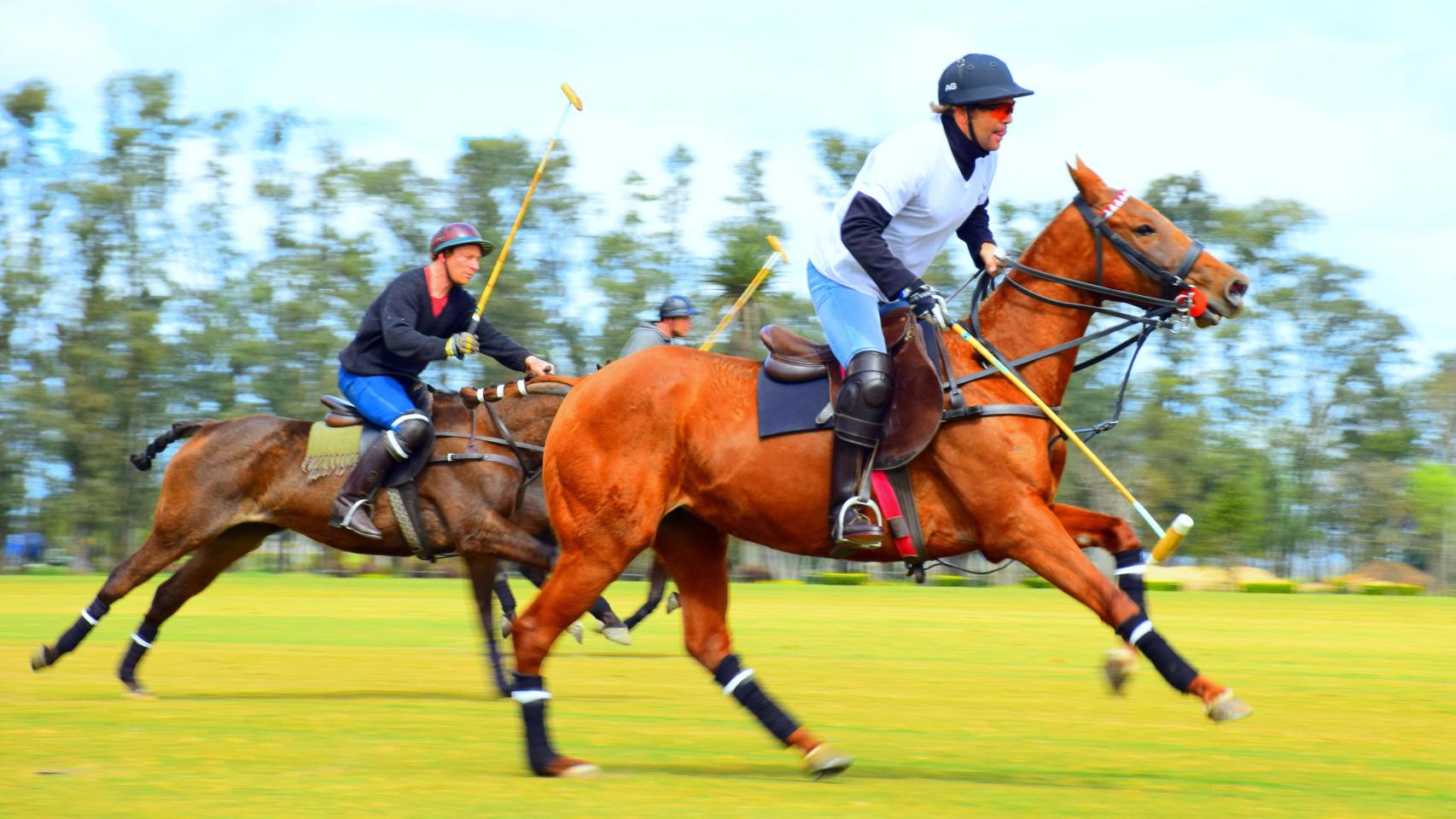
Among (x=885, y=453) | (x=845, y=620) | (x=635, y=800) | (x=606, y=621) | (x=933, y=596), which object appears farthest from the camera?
(x=933, y=596)

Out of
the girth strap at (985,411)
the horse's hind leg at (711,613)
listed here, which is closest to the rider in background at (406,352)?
the horse's hind leg at (711,613)

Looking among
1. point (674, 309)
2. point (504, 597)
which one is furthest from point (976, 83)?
point (504, 597)

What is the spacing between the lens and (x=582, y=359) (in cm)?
5428

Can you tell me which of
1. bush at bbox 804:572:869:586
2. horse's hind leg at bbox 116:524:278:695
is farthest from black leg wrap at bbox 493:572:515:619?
bush at bbox 804:572:869:586

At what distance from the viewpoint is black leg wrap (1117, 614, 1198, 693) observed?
629cm

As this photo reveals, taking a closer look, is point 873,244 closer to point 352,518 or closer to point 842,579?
point 352,518

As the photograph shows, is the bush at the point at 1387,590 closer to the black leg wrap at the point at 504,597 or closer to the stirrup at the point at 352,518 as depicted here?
the black leg wrap at the point at 504,597

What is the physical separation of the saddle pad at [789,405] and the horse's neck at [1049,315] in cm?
84

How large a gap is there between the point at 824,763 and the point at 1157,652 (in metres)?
1.38

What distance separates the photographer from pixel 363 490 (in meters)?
10.5

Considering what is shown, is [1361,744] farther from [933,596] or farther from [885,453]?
[933,596]

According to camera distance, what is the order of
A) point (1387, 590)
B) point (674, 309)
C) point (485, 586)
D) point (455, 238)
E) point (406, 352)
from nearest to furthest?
point (406, 352), point (455, 238), point (485, 586), point (674, 309), point (1387, 590)

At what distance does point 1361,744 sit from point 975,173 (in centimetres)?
333

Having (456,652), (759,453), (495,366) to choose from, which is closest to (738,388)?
(759,453)
